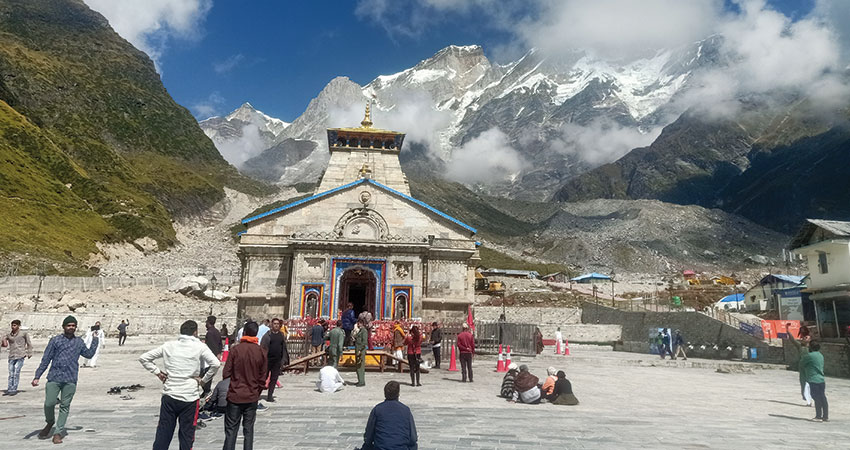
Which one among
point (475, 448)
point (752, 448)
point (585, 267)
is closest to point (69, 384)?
point (475, 448)

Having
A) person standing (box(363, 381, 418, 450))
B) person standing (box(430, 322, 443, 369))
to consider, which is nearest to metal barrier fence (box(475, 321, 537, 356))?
person standing (box(430, 322, 443, 369))

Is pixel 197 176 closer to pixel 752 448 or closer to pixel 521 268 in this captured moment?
pixel 521 268

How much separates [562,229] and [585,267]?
26749 mm

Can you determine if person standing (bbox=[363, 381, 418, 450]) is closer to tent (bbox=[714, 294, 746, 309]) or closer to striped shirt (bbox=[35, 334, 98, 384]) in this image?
striped shirt (bbox=[35, 334, 98, 384])

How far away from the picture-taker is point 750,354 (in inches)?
1007

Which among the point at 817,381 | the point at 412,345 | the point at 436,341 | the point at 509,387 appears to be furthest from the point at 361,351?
the point at 817,381

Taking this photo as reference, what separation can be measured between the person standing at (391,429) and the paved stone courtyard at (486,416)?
2.11 metres

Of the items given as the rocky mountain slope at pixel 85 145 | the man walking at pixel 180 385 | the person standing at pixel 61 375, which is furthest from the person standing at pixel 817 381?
the rocky mountain slope at pixel 85 145

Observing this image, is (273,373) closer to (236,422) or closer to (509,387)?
(236,422)

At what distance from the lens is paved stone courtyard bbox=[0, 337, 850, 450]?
8.13m

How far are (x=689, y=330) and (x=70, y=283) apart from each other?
4767 cm

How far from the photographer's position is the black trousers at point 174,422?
6.23 metres

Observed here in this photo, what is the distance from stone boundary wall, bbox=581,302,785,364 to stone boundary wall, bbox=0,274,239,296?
40924 millimetres

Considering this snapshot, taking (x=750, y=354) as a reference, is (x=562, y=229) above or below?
above
